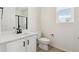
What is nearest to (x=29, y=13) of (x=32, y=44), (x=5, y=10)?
(x=5, y=10)

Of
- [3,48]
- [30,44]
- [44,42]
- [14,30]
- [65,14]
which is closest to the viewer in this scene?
[3,48]

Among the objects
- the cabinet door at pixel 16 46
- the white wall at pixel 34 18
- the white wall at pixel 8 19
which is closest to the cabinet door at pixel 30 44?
the cabinet door at pixel 16 46

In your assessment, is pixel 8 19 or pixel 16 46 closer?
pixel 16 46

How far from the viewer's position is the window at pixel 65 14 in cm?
274

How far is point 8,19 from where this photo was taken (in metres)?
2.18

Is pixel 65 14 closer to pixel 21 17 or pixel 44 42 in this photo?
pixel 44 42

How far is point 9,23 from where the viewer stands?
2.22 meters

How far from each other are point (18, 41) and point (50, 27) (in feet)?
6.90

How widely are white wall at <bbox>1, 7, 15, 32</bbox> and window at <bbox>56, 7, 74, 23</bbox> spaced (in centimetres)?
170

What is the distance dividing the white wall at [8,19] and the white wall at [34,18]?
0.92 metres

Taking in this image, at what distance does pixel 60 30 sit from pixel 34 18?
1189mm

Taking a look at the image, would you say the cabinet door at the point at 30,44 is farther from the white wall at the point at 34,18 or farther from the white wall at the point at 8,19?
the white wall at the point at 34,18

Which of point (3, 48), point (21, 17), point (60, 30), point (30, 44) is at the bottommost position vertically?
point (30, 44)

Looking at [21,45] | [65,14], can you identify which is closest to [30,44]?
[21,45]
